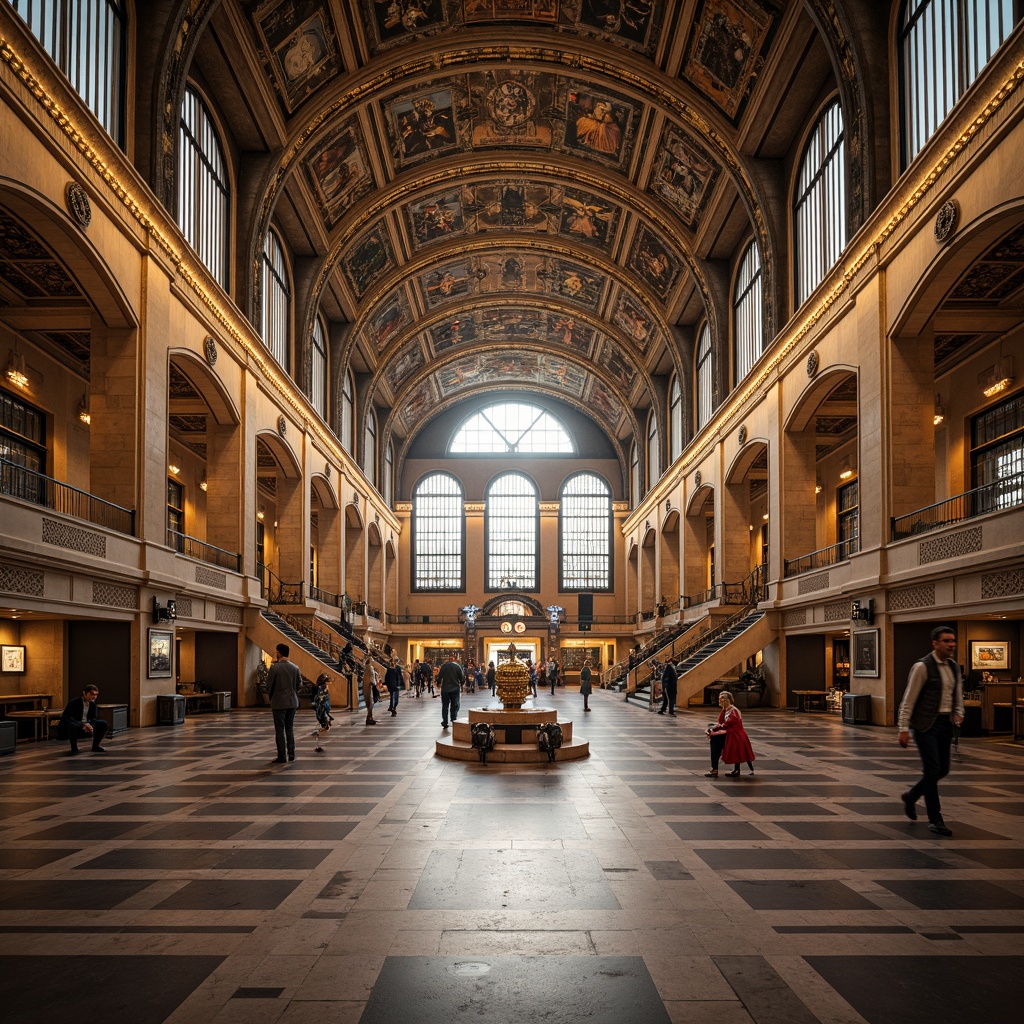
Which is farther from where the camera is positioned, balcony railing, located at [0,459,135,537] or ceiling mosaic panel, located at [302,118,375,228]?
ceiling mosaic panel, located at [302,118,375,228]

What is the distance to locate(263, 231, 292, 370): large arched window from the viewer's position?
27.6m

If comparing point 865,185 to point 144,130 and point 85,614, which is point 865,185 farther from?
point 85,614

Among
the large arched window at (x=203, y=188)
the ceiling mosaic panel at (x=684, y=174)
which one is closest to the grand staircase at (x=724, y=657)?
the ceiling mosaic panel at (x=684, y=174)

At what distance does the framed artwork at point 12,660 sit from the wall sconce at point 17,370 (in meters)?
5.52

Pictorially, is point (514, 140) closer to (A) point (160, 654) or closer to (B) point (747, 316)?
(B) point (747, 316)

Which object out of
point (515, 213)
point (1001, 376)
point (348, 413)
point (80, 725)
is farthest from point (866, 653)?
point (348, 413)

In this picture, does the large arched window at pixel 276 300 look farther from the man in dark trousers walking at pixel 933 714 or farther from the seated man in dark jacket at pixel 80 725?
the man in dark trousers walking at pixel 933 714

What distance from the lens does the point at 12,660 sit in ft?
58.8

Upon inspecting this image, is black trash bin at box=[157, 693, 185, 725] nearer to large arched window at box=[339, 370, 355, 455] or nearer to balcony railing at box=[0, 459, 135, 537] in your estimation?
balcony railing at box=[0, 459, 135, 537]

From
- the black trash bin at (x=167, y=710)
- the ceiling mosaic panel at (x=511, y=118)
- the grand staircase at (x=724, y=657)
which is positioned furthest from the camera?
the ceiling mosaic panel at (x=511, y=118)

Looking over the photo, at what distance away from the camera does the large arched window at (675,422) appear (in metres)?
41.0

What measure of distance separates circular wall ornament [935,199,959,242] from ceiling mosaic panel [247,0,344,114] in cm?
1476

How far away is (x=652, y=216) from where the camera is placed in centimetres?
3069

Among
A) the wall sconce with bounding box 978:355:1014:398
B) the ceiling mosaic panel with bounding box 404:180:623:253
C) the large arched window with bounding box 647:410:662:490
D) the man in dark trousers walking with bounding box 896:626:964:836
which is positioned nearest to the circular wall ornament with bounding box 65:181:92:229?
the wall sconce with bounding box 978:355:1014:398
